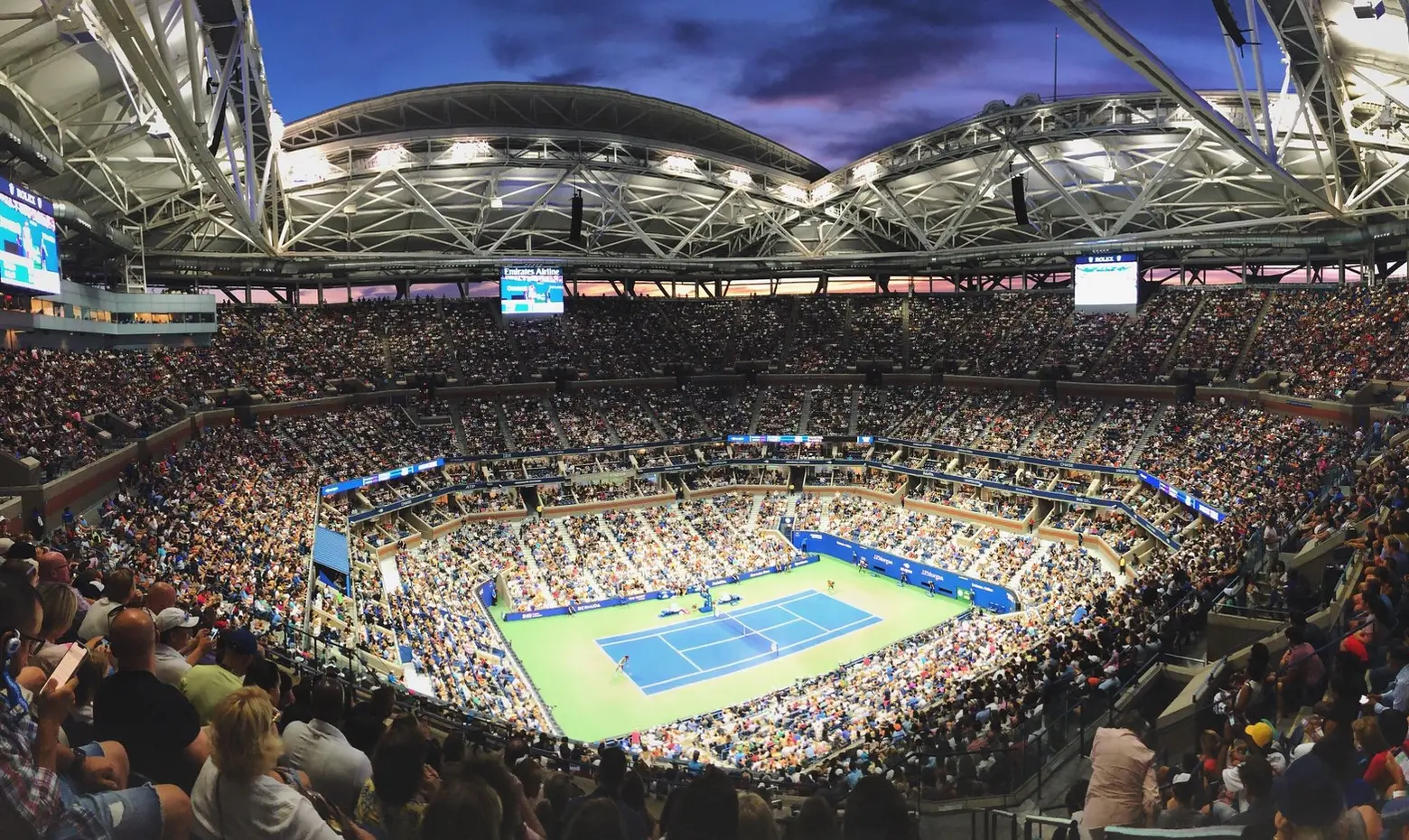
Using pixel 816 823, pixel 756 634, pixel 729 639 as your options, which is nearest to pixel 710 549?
pixel 756 634

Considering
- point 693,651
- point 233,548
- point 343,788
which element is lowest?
point 693,651

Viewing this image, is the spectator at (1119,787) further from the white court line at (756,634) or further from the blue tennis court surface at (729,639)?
the white court line at (756,634)

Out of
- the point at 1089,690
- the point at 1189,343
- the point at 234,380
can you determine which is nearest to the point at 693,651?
the point at 1089,690

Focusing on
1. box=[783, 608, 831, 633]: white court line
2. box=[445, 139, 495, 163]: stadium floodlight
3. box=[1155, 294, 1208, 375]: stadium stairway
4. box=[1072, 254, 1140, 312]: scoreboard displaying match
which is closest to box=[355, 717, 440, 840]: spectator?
box=[783, 608, 831, 633]: white court line

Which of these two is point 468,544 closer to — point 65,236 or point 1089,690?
point 65,236

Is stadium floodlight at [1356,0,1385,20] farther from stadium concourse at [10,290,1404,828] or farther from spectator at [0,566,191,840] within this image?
spectator at [0,566,191,840]

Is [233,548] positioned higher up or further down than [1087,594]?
higher up

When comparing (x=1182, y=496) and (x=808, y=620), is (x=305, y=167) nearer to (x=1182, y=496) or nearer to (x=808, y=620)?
(x=808, y=620)
